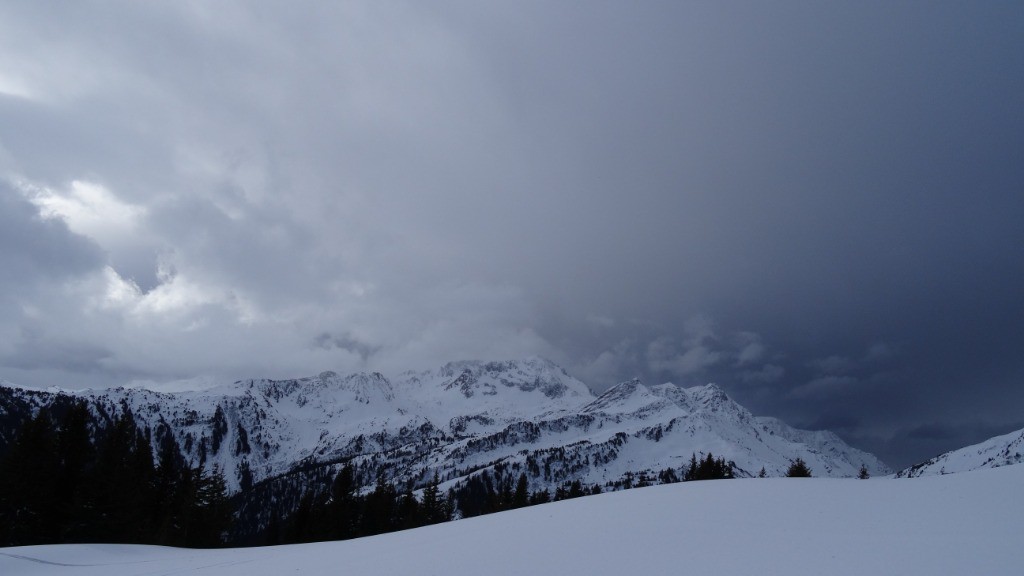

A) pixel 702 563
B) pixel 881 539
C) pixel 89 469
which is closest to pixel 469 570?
pixel 702 563

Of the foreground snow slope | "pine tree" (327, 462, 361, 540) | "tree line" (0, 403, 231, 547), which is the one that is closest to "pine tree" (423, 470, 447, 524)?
"pine tree" (327, 462, 361, 540)

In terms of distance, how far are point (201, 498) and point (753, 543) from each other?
38404 millimetres

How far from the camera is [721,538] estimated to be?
9695 millimetres

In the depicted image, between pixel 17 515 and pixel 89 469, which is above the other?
pixel 89 469

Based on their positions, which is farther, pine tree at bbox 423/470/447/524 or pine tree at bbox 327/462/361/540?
pine tree at bbox 423/470/447/524

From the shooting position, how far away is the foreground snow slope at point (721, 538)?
26.2 ft

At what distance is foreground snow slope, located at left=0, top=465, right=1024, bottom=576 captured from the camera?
314 inches

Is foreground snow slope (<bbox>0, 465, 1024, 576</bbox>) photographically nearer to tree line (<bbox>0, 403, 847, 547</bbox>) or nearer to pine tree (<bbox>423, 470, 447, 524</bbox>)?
tree line (<bbox>0, 403, 847, 547</bbox>)

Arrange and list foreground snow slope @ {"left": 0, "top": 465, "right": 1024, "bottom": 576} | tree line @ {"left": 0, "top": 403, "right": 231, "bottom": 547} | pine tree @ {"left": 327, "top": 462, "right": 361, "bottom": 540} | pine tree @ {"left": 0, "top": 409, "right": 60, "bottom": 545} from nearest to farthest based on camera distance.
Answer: foreground snow slope @ {"left": 0, "top": 465, "right": 1024, "bottom": 576}, pine tree @ {"left": 0, "top": 409, "right": 60, "bottom": 545}, tree line @ {"left": 0, "top": 403, "right": 231, "bottom": 547}, pine tree @ {"left": 327, "top": 462, "right": 361, "bottom": 540}

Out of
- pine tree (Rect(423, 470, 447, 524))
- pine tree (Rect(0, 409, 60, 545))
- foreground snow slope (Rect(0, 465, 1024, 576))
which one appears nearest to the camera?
foreground snow slope (Rect(0, 465, 1024, 576))

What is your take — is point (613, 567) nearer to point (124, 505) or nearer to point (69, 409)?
point (124, 505)

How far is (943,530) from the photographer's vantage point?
8898 millimetres

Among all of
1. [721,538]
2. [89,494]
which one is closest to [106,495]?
[89,494]

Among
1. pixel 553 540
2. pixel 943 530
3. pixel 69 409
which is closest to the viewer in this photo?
pixel 943 530
